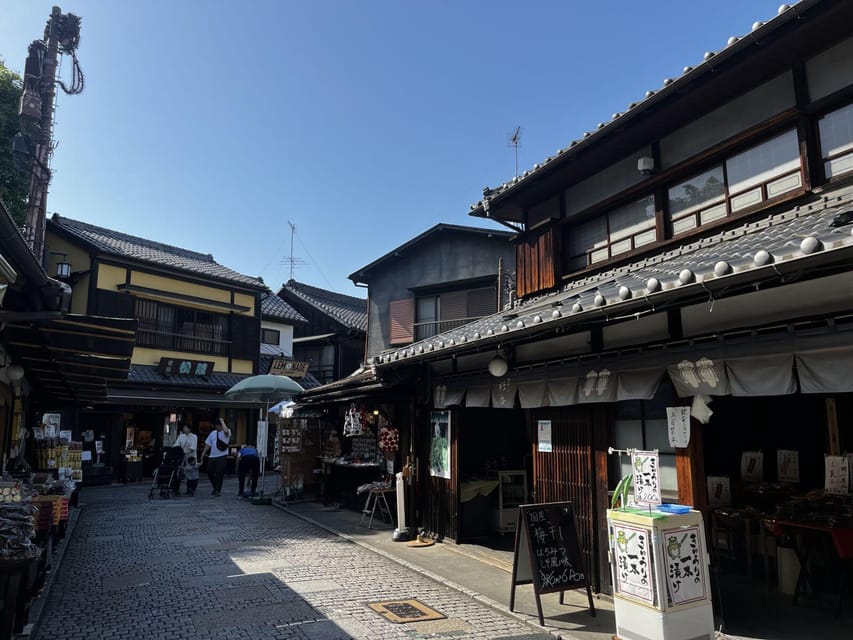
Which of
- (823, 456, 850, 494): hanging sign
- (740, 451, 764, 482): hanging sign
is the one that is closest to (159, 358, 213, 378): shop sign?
(740, 451, 764, 482): hanging sign

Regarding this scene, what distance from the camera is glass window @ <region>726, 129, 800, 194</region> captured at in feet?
23.7

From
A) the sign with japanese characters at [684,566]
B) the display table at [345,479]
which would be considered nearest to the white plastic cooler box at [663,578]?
the sign with japanese characters at [684,566]

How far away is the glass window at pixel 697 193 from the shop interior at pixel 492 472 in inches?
206

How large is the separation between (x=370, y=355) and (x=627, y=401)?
1724cm

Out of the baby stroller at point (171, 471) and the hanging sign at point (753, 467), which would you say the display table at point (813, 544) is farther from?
the baby stroller at point (171, 471)

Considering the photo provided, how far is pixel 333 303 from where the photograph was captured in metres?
37.8

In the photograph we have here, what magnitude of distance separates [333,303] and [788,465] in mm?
30936

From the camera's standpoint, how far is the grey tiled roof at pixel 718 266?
4387 mm

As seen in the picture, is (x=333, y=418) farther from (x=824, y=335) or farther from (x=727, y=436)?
(x=824, y=335)

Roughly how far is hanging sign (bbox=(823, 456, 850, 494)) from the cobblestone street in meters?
4.77

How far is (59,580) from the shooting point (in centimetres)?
830

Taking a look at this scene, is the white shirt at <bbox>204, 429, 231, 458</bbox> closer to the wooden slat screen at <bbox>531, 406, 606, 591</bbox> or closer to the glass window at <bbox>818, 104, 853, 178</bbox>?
the wooden slat screen at <bbox>531, 406, 606, 591</bbox>

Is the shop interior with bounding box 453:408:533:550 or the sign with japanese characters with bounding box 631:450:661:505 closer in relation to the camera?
the sign with japanese characters with bounding box 631:450:661:505

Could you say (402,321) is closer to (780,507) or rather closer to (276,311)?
(276,311)
